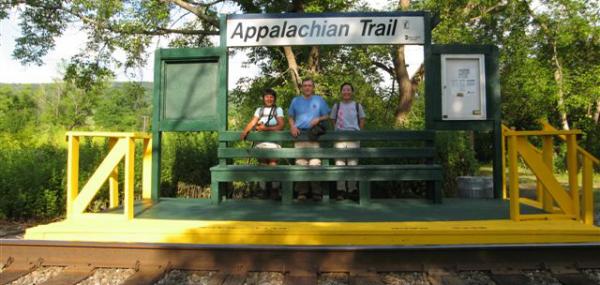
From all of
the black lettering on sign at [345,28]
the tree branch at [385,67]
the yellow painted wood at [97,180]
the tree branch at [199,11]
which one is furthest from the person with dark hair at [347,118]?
the tree branch at [385,67]

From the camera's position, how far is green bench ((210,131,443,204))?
490 cm

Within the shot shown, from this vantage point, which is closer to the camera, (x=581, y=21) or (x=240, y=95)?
(x=240, y=95)

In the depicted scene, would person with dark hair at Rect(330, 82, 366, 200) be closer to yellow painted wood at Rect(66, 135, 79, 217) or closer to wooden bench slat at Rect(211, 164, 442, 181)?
wooden bench slat at Rect(211, 164, 442, 181)

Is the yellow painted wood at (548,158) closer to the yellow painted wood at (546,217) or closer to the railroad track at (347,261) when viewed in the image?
the yellow painted wood at (546,217)

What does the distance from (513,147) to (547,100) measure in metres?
20.4

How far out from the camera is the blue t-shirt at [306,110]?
5609 millimetres

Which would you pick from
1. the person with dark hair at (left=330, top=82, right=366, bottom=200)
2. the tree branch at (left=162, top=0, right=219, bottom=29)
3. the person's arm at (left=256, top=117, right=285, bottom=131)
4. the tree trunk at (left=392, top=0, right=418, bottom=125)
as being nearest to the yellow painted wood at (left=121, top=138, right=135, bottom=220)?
the person's arm at (left=256, top=117, right=285, bottom=131)

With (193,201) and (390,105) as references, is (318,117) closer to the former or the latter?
(193,201)

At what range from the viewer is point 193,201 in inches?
223

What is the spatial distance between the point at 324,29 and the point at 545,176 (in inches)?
128

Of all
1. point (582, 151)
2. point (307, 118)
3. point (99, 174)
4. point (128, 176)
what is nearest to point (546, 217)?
point (582, 151)

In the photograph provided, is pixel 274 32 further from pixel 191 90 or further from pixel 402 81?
pixel 402 81

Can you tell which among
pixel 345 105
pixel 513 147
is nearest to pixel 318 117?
pixel 345 105

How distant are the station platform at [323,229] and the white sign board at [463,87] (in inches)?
73.1
